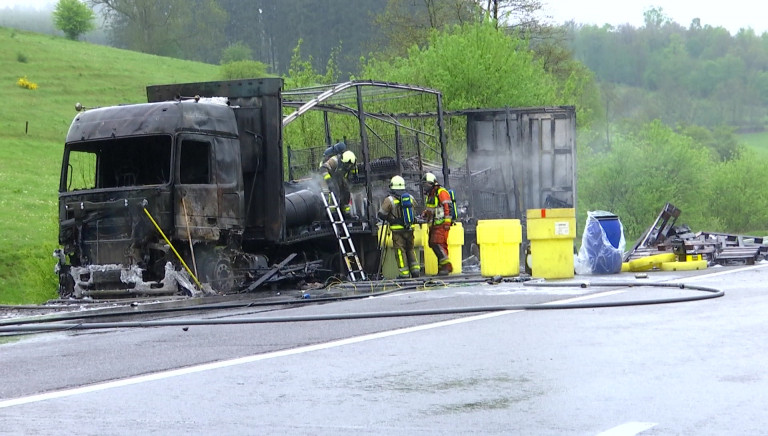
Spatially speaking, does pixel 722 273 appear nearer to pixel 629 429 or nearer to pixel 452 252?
pixel 452 252

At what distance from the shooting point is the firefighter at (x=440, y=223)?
69.9 ft

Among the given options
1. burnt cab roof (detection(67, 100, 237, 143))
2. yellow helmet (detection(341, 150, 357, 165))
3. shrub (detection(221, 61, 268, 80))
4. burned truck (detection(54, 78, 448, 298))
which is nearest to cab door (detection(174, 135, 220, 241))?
burned truck (detection(54, 78, 448, 298))

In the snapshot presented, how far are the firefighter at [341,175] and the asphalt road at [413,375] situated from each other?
864 cm

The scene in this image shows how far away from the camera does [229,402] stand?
714 cm

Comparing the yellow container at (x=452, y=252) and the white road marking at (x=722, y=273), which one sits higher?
the yellow container at (x=452, y=252)

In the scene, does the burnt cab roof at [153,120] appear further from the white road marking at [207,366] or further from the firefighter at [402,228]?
the white road marking at [207,366]

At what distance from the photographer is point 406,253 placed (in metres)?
21.6

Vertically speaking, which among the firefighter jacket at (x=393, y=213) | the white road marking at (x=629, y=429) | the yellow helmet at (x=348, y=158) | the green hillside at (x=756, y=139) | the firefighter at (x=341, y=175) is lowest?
the white road marking at (x=629, y=429)

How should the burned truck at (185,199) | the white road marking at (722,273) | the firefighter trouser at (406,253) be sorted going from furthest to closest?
the firefighter trouser at (406,253)
the burned truck at (185,199)
the white road marking at (722,273)

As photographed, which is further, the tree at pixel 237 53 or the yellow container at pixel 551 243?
the tree at pixel 237 53

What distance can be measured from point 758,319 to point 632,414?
5.33 metres

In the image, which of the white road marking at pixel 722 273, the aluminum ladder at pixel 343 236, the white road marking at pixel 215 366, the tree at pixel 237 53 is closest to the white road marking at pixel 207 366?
the white road marking at pixel 215 366

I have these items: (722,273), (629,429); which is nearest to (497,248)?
(722,273)

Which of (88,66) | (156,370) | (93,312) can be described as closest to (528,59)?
(93,312)
